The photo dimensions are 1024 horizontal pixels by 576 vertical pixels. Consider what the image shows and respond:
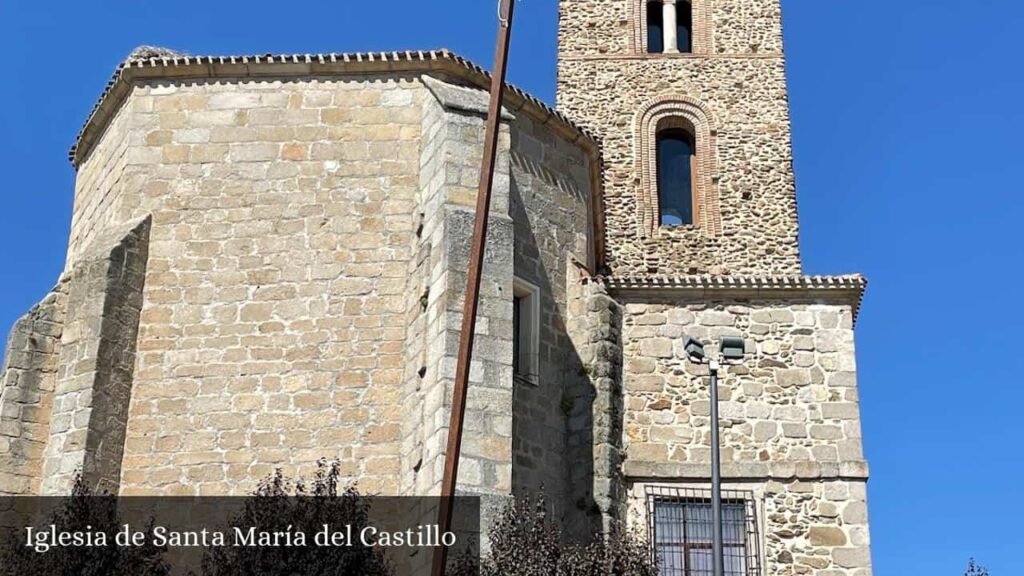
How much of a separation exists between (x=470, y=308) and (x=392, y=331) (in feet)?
9.28

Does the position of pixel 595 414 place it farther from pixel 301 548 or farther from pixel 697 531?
pixel 301 548

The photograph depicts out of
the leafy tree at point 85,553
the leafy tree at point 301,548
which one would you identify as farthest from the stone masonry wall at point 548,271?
the leafy tree at point 85,553

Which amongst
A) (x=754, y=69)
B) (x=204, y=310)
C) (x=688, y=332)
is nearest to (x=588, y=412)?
(x=688, y=332)

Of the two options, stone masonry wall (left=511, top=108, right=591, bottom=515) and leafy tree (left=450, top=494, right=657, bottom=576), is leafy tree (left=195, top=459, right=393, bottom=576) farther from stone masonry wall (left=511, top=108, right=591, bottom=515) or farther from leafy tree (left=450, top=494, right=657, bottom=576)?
stone masonry wall (left=511, top=108, right=591, bottom=515)

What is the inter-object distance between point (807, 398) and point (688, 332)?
1.51 metres

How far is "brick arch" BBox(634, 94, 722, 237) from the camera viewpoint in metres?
24.7

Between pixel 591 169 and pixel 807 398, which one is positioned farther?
pixel 591 169

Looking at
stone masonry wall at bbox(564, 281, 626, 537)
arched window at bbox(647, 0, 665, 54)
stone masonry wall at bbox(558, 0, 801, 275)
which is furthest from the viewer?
arched window at bbox(647, 0, 665, 54)

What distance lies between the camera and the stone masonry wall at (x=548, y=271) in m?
14.6

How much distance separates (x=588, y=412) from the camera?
1545 cm

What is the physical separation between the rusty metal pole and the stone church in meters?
1.31

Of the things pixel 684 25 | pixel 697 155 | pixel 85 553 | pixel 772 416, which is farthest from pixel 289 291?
pixel 684 25

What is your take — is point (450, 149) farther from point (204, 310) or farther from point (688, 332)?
point (688, 332)

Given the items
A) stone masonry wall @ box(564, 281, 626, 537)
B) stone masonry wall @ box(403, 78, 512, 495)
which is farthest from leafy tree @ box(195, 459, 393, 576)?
stone masonry wall @ box(564, 281, 626, 537)
